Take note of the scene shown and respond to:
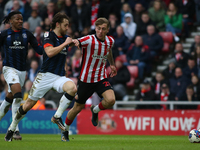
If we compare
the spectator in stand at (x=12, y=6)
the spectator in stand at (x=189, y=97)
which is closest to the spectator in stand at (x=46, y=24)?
the spectator in stand at (x=12, y=6)

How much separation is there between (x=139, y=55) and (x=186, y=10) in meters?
2.74

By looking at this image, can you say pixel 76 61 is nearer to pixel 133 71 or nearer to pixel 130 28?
pixel 133 71

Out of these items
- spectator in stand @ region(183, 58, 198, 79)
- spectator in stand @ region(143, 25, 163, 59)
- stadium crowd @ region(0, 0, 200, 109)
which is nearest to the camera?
stadium crowd @ region(0, 0, 200, 109)

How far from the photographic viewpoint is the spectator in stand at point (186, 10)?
15883mm

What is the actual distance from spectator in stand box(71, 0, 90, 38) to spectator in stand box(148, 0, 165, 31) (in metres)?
2.75

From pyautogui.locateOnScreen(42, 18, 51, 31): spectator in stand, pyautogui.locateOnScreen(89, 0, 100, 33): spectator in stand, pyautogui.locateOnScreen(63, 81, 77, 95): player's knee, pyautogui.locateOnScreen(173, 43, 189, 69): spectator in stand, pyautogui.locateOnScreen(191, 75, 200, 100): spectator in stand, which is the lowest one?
pyautogui.locateOnScreen(191, 75, 200, 100): spectator in stand

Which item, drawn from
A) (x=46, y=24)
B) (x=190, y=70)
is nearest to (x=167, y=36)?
(x=190, y=70)

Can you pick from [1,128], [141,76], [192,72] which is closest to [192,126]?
[192,72]

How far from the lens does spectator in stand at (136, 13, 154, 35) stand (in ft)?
52.0

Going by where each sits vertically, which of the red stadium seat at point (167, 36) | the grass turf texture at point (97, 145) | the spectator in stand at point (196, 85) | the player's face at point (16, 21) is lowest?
the grass turf texture at point (97, 145)

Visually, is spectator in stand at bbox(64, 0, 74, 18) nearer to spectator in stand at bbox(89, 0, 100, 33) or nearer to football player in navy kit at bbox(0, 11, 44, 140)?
spectator in stand at bbox(89, 0, 100, 33)

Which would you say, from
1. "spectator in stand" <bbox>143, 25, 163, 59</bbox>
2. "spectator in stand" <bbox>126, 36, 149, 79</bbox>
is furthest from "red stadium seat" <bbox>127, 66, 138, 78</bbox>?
"spectator in stand" <bbox>143, 25, 163, 59</bbox>

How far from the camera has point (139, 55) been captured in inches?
598

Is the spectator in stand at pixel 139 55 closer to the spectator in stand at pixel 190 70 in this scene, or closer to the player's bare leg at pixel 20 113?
the spectator in stand at pixel 190 70
